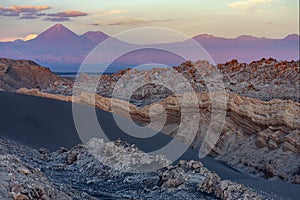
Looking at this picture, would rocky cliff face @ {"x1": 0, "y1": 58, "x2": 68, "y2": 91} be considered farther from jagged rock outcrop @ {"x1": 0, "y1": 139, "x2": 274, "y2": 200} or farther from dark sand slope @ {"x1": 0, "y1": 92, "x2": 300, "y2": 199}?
jagged rock outcrop @ {"x1": 0, "y1": 139, "x2": 274, "y2": 200}

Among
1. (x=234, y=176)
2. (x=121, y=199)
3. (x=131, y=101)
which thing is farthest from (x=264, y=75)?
(x=121, y=199)

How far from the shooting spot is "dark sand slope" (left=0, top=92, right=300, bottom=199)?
31.7 ft

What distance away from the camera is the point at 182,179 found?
6.07m

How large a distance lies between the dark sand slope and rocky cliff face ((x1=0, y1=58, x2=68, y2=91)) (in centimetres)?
2942

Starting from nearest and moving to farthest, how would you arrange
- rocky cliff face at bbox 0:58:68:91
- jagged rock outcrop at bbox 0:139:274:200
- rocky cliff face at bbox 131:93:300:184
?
1. jagged rock outcrop at bbox 0:139:274:200
2. rocky cliff face at bbox 131:93:300:184
3. rocky cliff face at bbox 0:58:68:91

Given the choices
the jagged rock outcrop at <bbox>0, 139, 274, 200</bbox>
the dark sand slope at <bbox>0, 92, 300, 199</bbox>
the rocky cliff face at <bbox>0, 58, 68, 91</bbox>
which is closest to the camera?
the jagged rock outcrop at <bbox>0, 139, 274, 200</bbox>

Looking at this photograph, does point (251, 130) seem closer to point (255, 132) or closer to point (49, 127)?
point (255, 132)

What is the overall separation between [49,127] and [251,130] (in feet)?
19.6

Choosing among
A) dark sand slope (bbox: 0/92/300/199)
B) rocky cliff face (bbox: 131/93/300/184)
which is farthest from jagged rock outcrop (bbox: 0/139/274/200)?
rocky cliff face (bbox: 131/93/300/184)

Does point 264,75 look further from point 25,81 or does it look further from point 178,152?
point 25,81

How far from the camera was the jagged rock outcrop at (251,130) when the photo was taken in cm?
1209

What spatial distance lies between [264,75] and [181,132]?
21.2ft

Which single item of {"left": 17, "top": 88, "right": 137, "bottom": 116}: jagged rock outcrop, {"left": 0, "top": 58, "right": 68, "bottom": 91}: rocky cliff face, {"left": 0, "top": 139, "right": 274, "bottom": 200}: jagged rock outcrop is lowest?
{"left": 0, "top": 58, "right": 68, "bottom": 91}: rocky cliff face

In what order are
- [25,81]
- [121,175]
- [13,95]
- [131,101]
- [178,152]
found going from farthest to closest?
[25,81] → [131,101] → [13,95] → [178,152] → [121,175]
